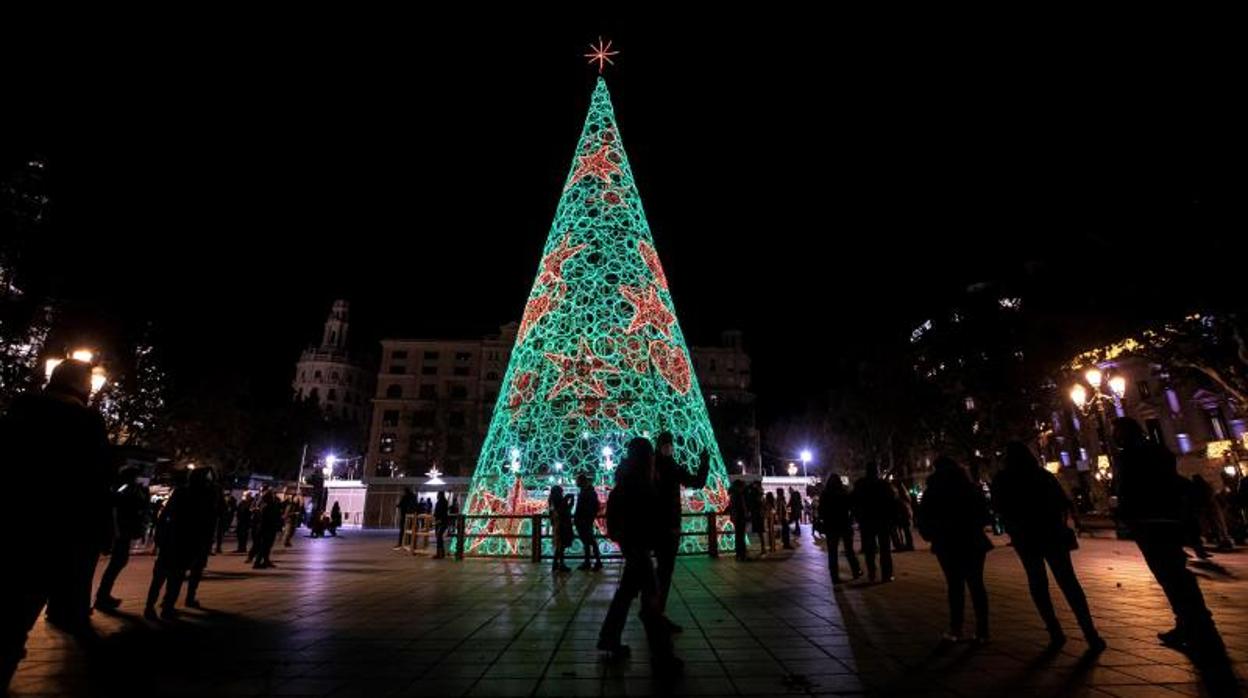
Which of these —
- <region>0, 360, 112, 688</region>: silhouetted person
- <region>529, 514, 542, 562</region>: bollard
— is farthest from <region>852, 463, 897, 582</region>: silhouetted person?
<region>0, 360, 112, 688</region>: silhouetted person

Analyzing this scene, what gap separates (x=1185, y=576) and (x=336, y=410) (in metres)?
98.0

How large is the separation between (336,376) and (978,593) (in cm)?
9783

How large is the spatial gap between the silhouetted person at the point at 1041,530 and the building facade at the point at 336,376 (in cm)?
9227

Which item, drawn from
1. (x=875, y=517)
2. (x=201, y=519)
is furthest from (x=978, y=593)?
(x=201, y=519)

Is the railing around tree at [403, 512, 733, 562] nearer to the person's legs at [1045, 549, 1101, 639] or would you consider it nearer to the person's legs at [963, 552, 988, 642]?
the person's legs at [963, 552, 988, 642]

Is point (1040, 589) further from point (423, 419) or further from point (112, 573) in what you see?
point (423, 419)

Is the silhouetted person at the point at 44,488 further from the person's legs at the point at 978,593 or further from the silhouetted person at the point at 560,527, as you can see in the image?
the silhouetted person at the point at 560,527

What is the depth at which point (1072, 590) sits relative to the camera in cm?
463

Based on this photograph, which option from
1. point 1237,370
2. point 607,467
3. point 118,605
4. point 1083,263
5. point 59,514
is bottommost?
point 118,605

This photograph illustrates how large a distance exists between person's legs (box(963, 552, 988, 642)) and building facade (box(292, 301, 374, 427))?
91967 mm

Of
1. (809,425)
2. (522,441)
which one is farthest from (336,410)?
(522,441)

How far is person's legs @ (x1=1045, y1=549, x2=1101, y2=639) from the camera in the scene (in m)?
4.56

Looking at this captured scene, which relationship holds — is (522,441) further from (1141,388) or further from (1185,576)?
(1141,388)

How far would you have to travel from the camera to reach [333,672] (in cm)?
423
